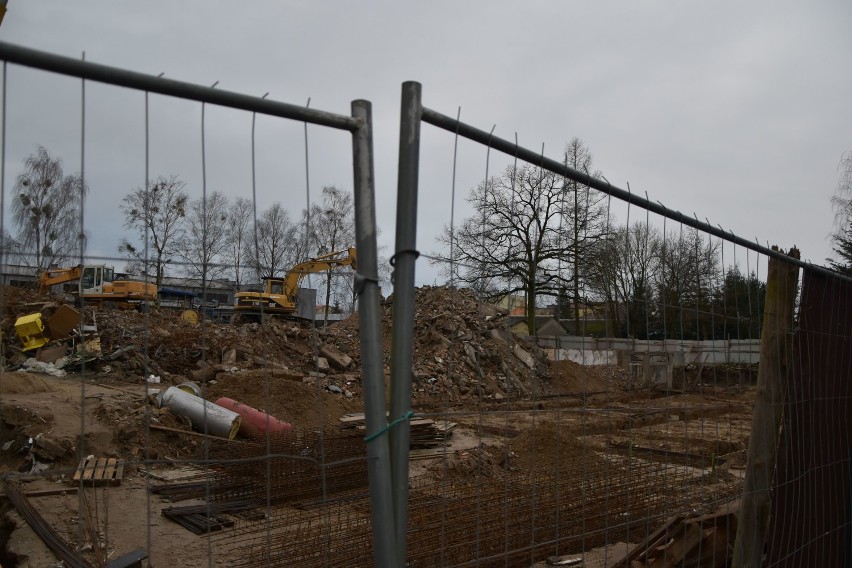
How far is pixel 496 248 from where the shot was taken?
242 cm

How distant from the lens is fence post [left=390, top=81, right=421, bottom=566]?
1.80m

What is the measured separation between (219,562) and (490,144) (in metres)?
4.92

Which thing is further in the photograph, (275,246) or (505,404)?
(505,404)

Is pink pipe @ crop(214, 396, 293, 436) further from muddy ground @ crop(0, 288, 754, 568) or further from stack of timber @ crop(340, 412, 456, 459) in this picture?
stack of timber @ crop(340, 412, 456, 459)

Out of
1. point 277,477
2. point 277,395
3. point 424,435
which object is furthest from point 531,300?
point 277,395

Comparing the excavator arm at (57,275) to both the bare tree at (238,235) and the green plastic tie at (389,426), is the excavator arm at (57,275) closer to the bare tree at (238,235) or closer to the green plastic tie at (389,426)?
the bare tree at (238,235)

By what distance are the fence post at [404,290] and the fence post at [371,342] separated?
0.03 meters

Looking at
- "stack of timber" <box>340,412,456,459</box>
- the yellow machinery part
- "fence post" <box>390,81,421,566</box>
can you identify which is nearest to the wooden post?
"fence post" <box>390,81,421,566</box>

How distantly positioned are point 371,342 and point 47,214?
2.85 feet

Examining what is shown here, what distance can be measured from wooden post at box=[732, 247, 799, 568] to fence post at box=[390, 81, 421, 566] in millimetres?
2525

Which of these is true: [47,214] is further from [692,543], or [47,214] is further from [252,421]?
[252,421]

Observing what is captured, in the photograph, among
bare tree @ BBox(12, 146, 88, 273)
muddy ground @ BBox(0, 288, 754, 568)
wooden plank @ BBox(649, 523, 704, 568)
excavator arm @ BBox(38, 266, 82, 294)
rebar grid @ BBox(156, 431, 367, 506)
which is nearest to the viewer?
bare tree @ BBox(12, 146, 88, 273)

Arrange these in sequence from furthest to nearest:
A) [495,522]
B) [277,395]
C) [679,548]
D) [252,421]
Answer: [277,395] < [252,421] < [495,522] < [679,548]

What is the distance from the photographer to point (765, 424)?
3.58 meters
